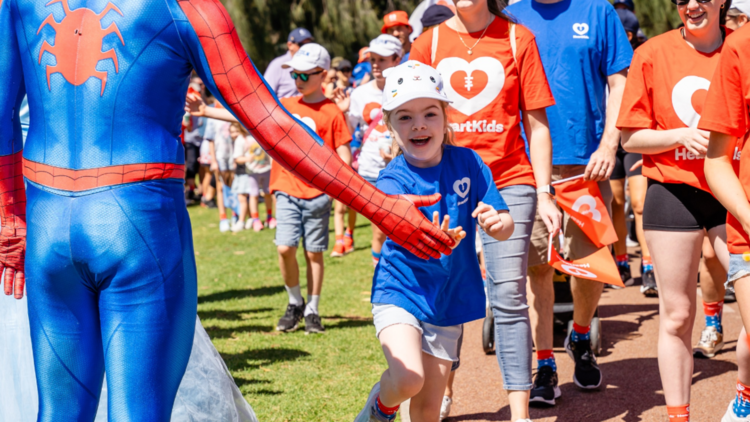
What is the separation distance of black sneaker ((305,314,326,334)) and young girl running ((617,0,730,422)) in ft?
10.9

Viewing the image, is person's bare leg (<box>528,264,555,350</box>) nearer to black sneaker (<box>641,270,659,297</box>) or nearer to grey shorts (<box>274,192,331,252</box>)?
grey shorts (<box>274,192,331,252</box>)

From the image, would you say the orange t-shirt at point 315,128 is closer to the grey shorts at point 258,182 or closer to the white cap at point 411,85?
the white cap at point 411,85

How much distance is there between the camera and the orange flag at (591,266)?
437cm

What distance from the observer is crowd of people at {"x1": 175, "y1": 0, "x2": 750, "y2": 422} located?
3.28m

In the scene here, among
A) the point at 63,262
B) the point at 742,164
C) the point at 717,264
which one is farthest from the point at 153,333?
the point at 717,264

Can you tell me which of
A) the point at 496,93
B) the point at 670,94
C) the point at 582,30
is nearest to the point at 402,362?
the point at 496,93

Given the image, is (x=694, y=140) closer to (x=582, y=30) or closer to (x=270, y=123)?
(x=582, y=30)

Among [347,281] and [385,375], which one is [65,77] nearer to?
[385,375]

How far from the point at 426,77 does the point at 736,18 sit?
256 cm

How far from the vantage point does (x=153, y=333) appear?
7.28 feet

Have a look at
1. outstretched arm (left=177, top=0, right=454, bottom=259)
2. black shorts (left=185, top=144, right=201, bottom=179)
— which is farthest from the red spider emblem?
black shorts (left=185, top=144, right=201, bottom=179)

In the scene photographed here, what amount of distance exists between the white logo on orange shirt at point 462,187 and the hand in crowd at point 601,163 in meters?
1.33

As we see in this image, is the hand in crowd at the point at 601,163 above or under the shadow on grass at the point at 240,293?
above

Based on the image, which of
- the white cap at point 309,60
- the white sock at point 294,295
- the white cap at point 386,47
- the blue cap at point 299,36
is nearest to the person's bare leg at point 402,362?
the white sock at point 294,295
